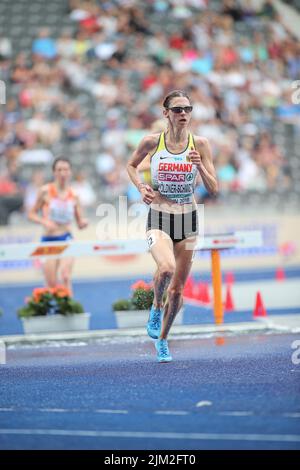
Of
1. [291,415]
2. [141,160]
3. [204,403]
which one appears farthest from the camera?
[141,160]

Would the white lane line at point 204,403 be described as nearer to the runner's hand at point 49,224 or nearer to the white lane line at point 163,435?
the white lane line at point 163,435

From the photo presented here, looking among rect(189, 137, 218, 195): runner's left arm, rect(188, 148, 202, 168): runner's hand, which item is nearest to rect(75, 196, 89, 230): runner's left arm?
rect(189, 137, 218, 195): runner's left arm

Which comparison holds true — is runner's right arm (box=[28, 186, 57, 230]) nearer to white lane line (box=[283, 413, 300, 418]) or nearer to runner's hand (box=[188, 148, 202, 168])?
runner's hand (box=[188, 148, 202, 168])

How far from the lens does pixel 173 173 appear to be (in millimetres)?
9266

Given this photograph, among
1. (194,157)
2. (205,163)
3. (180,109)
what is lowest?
(194,157)

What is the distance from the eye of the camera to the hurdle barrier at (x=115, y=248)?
41.1 ft

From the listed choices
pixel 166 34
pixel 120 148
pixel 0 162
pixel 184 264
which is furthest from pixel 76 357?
pixel 166 34

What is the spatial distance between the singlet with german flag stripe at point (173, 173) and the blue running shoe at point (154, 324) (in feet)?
3.38

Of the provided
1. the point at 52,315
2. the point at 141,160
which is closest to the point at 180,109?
the point at 141,160

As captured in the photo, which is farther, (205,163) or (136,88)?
(136,88)

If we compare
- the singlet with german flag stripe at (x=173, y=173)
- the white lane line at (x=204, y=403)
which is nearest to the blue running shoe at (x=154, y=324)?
the singlet with german flag stripe at (x=173, y=173)

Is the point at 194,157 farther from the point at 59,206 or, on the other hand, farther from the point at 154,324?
the point at 59,206

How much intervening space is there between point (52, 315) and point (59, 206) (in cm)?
196

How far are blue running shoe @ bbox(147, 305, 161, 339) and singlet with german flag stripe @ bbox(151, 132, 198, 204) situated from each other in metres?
1.03
